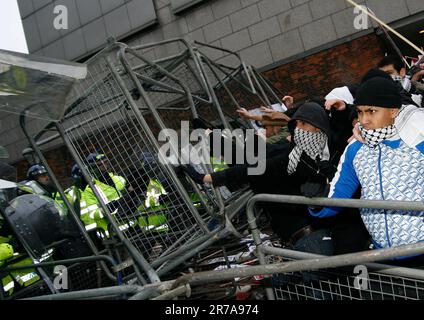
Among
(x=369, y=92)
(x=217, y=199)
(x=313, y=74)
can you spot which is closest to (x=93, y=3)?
(x=313, y=74)

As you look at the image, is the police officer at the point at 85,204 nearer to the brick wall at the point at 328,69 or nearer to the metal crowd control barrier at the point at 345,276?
the metal crowd control barrier at the point at 345,276

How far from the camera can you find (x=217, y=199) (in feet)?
11.3

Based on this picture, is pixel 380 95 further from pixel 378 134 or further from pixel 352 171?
pixel 352 171

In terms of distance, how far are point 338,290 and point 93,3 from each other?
37.4 feet

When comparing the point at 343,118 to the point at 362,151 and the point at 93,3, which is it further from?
the point at 93,3

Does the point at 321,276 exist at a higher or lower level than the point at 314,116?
lower

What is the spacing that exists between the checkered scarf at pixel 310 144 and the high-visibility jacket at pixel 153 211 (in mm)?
1042

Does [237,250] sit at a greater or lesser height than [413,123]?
lesser

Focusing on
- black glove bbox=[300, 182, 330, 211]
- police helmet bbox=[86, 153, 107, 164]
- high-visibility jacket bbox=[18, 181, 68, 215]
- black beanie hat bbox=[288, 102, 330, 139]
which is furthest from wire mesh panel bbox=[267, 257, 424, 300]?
high-visibility jacket bbox=[18, 181, 68, 215]

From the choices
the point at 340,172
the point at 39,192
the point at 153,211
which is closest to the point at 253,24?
the point at 39,192

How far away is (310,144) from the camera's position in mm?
3066

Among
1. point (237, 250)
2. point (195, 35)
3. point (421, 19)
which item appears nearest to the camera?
point (237, 250)

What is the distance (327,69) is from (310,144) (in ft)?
23.6

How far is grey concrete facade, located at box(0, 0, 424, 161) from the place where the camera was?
9406 millimetres
